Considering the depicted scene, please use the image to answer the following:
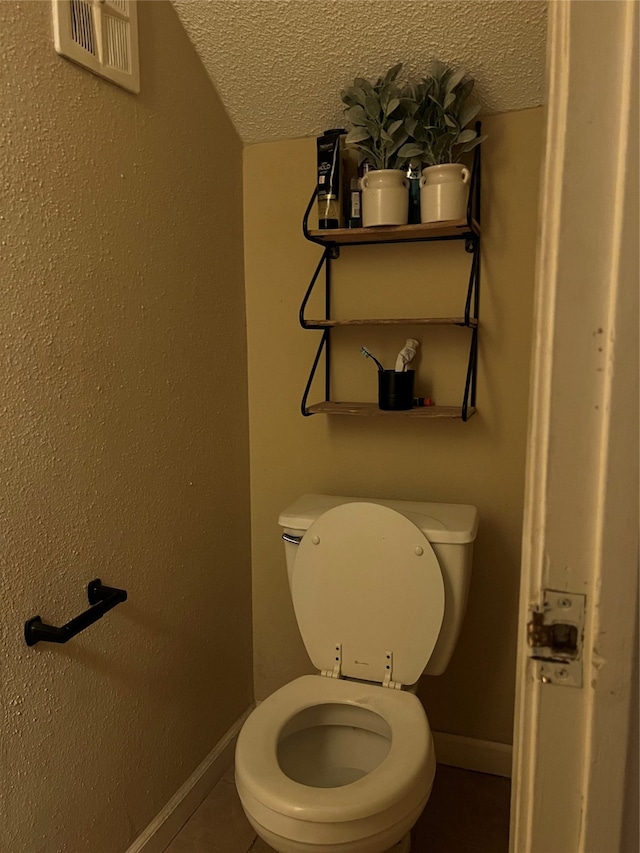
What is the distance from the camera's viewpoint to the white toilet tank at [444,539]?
143 centimetres

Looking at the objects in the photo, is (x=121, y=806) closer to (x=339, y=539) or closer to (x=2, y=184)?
(x=339, y=539)

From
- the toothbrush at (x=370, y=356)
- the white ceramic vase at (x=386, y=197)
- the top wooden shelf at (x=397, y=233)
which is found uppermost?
the white ceramic vase at (x=386, y=197)

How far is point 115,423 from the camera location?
127 cm

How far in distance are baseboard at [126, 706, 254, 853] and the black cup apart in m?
1.04

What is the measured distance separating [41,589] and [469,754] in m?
1.27

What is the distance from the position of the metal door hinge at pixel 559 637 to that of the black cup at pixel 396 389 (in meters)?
1.06

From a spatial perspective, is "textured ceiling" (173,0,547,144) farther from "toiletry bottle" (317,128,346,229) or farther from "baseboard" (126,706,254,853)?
"baseboard" (126,706,254,853)

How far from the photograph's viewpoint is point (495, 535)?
Result: 1650mm

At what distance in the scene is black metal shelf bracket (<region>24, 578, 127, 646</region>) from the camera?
1070 millimetres

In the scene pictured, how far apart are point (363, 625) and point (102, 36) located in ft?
4.41

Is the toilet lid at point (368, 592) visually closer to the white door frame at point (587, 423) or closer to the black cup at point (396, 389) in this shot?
the black cup at point (396, 389)

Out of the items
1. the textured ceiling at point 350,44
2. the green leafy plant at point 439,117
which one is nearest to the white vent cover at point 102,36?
the textured ceiling at point 350,44

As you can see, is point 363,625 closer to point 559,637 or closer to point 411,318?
point 411,318

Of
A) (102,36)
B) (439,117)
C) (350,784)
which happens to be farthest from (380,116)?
(350,784)
